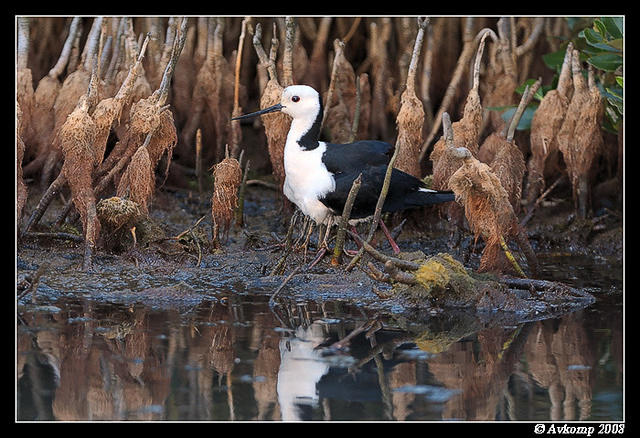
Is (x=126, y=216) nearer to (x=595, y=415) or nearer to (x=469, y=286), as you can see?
(x=469, y=286)

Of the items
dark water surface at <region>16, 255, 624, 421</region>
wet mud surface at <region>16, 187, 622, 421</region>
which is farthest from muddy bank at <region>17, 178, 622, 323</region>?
dark water surface at <region>16, 255, 624, 421</region>

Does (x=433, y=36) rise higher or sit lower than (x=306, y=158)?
higher

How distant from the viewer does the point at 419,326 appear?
4992 millimetres

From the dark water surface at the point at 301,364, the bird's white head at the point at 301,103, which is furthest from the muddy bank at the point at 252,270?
the bird's white head at the point at 301,103

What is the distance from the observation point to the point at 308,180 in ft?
20.1

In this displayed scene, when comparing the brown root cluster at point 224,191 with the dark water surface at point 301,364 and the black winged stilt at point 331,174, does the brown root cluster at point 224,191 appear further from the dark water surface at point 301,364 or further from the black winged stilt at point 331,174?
the dark water surface at point 301,364

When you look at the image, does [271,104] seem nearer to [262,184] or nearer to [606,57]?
[262,184]

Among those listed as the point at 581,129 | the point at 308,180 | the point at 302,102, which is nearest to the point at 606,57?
the point at 581,129

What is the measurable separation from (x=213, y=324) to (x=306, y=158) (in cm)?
158

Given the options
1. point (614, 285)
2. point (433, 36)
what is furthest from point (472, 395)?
point (433, 36)

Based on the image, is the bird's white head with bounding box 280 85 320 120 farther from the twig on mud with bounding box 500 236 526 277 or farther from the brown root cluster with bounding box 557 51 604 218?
the brown root cluster with bounding box 557 51 604 218

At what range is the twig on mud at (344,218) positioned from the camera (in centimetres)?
564

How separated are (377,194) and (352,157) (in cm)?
27

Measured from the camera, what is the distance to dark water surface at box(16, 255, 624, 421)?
150 inches
